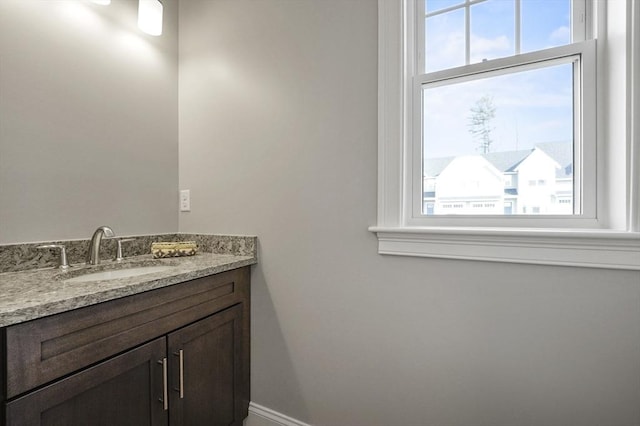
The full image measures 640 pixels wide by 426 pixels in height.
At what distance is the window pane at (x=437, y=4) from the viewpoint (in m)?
1.30

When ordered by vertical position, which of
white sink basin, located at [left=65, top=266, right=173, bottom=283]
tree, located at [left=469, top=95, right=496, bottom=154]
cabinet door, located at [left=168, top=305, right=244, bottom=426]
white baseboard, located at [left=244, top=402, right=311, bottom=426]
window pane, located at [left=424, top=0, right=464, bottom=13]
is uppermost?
window pane, located at [left=424, top=0, right=464, bottom=13]

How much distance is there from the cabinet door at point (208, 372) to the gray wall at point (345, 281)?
0.48 feet

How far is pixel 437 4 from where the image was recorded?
1329mm

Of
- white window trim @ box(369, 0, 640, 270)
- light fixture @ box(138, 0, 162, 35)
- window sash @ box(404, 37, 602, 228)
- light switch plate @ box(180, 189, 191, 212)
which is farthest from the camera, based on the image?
light switch plate @ box(180, 189, 191, 212)

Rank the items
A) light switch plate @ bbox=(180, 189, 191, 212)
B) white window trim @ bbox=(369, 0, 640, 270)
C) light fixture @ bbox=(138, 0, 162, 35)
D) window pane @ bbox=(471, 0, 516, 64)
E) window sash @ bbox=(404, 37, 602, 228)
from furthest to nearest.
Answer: light switch plate @ bbox=(180, 189, 191, 212) → light fixture @ bbox=(138, 0, 162, 35) → window pane @ bbox=(471, 0, 516, 64) → window sash @ bbox=(404, 37, 602, 228) → white window trim @ bbox=(369, 0, 640, 270)

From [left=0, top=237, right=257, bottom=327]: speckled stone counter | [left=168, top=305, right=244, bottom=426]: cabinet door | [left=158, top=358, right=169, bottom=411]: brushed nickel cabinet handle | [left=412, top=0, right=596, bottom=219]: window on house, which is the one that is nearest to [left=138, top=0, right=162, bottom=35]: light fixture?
[left=0, top=237, right=257, bottom=327]: speckled stone counter

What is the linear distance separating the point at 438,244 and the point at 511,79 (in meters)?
0.68

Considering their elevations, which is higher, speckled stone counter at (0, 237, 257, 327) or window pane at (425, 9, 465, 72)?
window pane at (425, 9, 465, 72)

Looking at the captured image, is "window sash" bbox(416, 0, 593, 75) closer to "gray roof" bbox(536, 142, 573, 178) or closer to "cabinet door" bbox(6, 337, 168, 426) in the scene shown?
"gray roof" bbox(536, 142, 573, 178)

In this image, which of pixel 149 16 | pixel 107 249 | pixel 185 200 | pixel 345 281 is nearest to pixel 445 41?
pixel 345 281

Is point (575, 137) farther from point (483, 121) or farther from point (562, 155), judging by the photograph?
point (483, 121)

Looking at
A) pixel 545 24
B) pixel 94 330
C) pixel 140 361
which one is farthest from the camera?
pixel 545 24

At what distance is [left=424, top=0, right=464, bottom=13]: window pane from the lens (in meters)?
1.30

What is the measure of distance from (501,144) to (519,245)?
0.39 m
